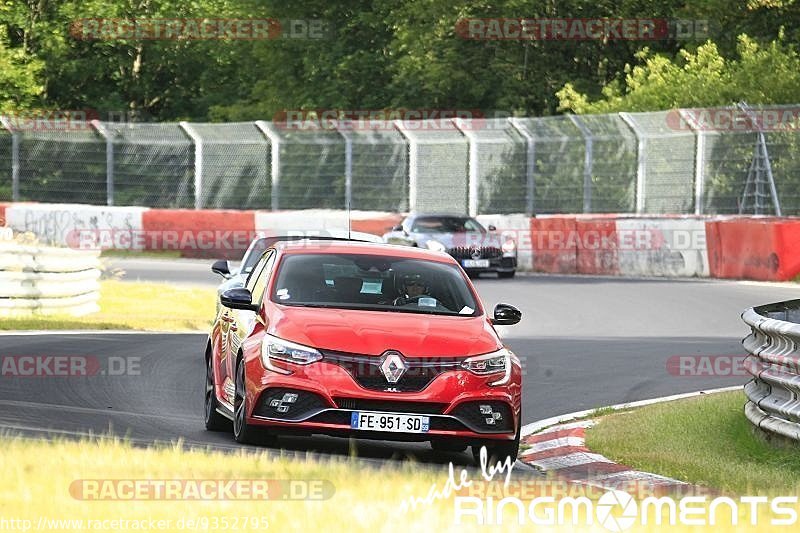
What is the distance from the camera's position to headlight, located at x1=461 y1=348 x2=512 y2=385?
10492 mm

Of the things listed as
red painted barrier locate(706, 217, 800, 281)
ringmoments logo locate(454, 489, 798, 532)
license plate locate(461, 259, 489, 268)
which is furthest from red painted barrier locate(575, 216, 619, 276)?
ringmoments logo locate(454, 489, 798, 532)

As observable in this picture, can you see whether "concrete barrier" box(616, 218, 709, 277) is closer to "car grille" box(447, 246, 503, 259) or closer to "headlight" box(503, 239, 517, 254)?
"headlight" box(503, 239, 517, 254)

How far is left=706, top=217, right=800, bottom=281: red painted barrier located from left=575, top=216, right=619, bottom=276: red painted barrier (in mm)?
2295

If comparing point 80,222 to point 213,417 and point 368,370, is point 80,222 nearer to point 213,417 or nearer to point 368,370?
point 213,417

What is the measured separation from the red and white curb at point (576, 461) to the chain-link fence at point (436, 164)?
18794mm

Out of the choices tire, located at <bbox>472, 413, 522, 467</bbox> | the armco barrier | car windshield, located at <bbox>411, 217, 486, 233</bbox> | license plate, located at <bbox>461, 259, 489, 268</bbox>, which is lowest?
license plate, located at <bbox>461, 259, 489, 268</bbox>

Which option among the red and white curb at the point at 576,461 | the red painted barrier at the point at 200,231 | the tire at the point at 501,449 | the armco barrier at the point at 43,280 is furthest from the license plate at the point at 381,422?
the red painted barrier at the point at 200,231

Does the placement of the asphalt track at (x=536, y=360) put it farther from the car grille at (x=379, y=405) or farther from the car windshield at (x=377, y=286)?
the car windshield at (x=377, y=286)

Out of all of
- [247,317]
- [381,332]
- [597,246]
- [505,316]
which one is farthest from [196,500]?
[597,246]

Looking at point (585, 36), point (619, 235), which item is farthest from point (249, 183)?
point (585, 36)

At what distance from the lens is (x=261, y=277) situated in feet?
39.5

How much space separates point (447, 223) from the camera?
3422cm

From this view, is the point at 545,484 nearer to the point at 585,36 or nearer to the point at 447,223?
the point at 447,223

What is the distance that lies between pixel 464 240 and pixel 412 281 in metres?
21.4
